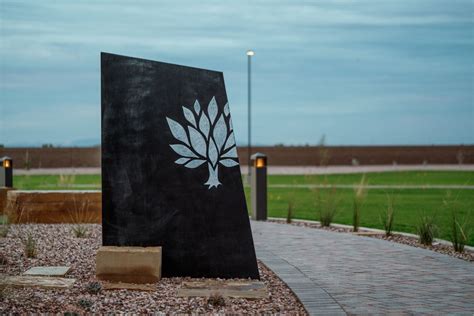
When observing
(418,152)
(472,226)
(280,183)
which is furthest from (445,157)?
(472,226)

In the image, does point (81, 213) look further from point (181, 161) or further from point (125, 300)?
point (125, 300)

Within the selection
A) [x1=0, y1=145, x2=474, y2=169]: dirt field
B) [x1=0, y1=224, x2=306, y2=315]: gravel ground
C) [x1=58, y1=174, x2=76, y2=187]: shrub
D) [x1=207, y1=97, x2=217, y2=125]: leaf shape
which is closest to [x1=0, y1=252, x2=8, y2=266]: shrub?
[x1=0, y1=224, x2=306, y2=315]: gravel ground

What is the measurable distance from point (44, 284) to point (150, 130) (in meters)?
2.20

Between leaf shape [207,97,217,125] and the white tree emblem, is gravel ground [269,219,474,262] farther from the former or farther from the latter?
leaf shape [207,97,217,125]

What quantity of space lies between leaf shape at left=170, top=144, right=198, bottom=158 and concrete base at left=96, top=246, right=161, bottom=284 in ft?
4.10

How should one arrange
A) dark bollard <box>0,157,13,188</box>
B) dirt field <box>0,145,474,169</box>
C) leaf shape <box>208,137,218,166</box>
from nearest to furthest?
leaf shape <box>208,137,218,166</box> < dark bollard <box>0,157,13,188</box> < dirt field <box>0,145,474,169</box>

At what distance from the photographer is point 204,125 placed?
28.3 ft

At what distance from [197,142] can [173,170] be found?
46 centimetres

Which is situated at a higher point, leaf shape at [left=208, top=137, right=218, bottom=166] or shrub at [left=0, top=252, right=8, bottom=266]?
leaf shape at [left=208, top=137, right=218, bottom=166]

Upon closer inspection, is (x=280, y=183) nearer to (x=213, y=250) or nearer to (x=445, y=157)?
(x=213, y=250)

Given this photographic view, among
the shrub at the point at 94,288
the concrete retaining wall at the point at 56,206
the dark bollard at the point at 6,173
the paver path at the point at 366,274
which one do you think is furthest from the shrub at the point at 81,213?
the shrub at the point at 94,288

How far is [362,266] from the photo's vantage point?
377 inches

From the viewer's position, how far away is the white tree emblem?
8.52 metres

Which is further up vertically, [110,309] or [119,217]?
[119,217]
